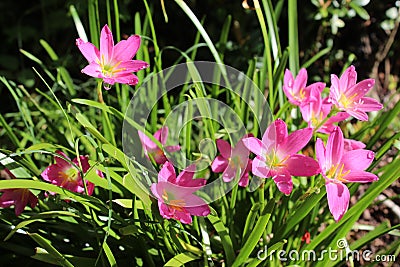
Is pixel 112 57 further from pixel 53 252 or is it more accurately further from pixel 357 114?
pixel 357 114

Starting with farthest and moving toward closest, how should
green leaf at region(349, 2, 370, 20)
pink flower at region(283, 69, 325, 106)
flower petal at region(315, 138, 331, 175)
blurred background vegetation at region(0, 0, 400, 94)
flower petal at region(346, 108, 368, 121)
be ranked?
blurred background vegetation at region(0, 0, 400, 94)
green leaf at region(349, 2, 370, 20)
pink flower at region(283, 69, 325, 106)
flower petal at region(346, 108, 368, 121)
flower petal at region(315, 138, 331, 175)

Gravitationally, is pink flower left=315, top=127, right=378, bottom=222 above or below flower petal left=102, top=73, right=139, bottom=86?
below

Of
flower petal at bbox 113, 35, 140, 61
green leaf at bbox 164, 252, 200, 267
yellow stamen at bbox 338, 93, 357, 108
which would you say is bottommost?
green leaf at bbox 164, 252, 200, 267

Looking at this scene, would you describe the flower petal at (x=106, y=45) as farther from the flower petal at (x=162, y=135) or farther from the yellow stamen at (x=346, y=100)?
the yellow stamen at (x=346, y=100)

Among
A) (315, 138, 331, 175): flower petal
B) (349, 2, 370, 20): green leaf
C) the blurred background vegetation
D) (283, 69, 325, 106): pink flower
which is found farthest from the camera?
the blurred background vegetation

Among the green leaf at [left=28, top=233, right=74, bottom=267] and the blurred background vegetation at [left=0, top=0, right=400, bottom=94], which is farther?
the blurred background vegetation at [left=0, top=0, right=400, bottom=94]

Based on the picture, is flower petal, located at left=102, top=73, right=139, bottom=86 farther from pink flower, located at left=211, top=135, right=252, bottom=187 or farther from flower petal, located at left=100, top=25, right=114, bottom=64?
pink flower, located at left=211, top=135, right=252, bottom=187

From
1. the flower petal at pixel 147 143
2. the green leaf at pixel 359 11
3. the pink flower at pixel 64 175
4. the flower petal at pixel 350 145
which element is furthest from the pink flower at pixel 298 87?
the green leaf at pixel 359 11

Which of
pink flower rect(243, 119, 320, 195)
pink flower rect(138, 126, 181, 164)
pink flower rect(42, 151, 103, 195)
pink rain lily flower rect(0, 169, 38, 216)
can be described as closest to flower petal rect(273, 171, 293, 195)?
pink flower rect(243, 119, 320, 195)
